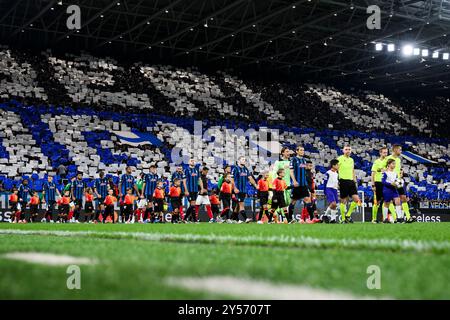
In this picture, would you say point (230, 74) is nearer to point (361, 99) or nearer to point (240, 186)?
point (361, 99)

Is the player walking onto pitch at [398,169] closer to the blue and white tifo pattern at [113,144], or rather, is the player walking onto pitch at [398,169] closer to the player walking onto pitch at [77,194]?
the player walking onto pitch at [77,194]

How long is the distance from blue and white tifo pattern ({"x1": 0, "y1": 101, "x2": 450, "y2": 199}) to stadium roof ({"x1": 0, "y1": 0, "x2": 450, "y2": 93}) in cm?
485

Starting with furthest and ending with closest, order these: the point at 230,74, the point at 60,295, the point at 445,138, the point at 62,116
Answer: the point at 445,138 → the point at 230,74 → the point at 62,116 → the point at 60,295

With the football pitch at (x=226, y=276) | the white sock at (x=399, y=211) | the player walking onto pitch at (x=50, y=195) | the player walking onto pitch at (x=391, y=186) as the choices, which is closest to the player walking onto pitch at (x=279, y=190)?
the player walking onto pitch at (x=391, y=186)

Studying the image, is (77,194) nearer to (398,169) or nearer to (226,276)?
(398,169)

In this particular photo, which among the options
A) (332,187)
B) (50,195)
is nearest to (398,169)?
(332,187)

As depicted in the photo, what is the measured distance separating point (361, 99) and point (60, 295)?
46.3 m

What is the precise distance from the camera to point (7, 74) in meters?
34.7

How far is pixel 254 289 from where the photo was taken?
125 inches

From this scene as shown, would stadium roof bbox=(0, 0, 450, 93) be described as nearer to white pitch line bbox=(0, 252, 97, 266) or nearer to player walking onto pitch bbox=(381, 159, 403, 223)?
player walking onto pitch bbox=(381, 159, 403, 223)

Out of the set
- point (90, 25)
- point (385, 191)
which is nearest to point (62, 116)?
point (90, 25)

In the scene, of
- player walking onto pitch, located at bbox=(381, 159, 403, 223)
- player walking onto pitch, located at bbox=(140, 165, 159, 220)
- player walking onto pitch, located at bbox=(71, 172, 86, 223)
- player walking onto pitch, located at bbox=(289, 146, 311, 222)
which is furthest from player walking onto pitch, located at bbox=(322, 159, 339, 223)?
player walking onto pitch, located at bbox=(71, 172, 86, 223)

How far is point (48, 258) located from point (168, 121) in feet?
106

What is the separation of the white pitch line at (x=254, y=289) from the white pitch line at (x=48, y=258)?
1.33 m
